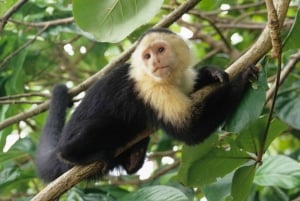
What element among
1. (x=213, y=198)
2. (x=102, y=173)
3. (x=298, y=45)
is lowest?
(x=102, y=173)

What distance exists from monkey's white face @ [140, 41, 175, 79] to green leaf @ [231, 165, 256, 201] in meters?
0.61

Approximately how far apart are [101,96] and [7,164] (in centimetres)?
77

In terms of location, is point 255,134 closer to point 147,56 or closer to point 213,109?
point 213,109

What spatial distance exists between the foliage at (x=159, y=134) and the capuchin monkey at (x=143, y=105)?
0.47 feet

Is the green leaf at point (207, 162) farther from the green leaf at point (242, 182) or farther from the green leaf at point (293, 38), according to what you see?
the green leaf at point (293, 38)

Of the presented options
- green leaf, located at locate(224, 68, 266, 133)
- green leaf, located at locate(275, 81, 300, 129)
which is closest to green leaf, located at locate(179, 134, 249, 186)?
green leaf, located at locate(224, 68, 266, 133)

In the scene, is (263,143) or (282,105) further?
(282,105)

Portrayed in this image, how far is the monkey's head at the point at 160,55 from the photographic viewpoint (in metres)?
2.32

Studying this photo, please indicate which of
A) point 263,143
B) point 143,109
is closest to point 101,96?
point 143,109

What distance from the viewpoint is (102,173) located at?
2678 mm

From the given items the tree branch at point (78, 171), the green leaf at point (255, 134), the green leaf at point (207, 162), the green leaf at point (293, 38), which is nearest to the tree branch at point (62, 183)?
the tree branch at point (78, 171)

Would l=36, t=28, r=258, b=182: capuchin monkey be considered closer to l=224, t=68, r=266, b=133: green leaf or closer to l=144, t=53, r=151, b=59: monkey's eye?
l=144, t=53, r=151, b=59: monkey's eye

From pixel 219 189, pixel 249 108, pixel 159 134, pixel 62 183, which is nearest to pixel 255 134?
pixel 249 108

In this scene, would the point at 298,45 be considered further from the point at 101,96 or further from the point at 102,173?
the point at 102,173
